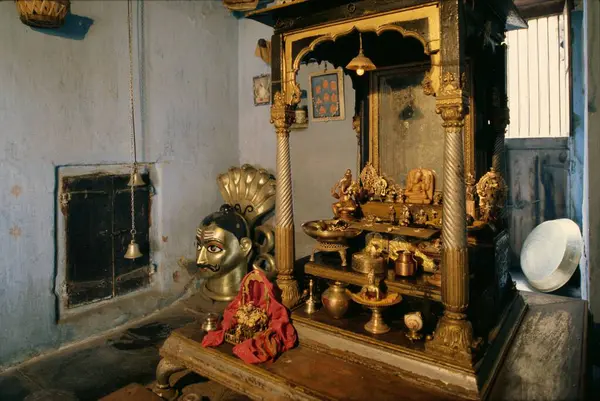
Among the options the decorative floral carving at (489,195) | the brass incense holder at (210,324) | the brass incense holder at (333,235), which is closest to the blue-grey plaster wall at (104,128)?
the brass incense holder at (210,324)

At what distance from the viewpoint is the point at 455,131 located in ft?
12.7

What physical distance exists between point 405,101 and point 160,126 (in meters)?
4.18

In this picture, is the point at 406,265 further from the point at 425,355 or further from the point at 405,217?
the point at 425,355

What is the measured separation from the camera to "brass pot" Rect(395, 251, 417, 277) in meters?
4.68

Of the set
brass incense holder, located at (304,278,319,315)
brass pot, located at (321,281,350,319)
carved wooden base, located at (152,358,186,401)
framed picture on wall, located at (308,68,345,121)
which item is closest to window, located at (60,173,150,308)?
carved wooden base, located at (152,358,186,401)

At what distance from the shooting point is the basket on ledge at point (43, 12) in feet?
17.9

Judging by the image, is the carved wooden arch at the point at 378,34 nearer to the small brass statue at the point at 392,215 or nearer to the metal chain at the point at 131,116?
the small brass statue at the point at 392,215

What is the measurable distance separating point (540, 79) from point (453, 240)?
543 cm

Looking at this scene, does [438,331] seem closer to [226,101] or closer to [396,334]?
[396,334]

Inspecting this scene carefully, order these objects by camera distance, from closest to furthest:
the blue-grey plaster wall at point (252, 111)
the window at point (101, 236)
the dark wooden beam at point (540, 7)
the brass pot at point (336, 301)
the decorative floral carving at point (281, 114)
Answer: the brass pot at point (336, 301), the decorative floral carving at point (281, 114), the window at point (101, 236), the dark wooden beam at point (540, 7), the blue-grey plaster wall at point (252, 111)

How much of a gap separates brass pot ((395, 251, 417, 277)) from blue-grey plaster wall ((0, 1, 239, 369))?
456cm

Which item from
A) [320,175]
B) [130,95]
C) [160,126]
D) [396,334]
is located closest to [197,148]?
[160,126]

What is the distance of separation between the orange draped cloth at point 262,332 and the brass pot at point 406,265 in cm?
132

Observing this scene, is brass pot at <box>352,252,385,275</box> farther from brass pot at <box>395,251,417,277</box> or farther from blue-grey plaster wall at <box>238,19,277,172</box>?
blue-grey plaster wall at <box>238,19,277,172</box>
